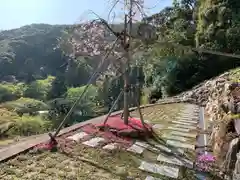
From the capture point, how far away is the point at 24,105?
19.8 meters

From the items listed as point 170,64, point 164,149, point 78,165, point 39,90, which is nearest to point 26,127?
point 170,64

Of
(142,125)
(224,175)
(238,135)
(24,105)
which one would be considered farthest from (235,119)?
(24,105)

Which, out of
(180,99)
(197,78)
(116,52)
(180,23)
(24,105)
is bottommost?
(24,105)

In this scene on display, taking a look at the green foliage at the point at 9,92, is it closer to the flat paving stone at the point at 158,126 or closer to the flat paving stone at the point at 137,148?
the flat paving stone at the point at 158,126

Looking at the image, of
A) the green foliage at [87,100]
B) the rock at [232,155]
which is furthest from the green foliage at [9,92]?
the rock at [232,155]

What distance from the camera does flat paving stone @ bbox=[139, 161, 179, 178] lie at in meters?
2.72

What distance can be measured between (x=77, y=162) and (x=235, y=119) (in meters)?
2.14

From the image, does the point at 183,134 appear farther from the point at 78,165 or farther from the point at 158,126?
the point at 78,165

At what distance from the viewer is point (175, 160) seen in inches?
125

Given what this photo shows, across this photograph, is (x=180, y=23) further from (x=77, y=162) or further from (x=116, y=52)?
(x=77, y=162)

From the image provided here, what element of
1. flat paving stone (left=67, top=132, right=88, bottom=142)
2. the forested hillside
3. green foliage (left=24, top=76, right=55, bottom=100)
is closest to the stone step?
flat paving stone (left=67, top=132, right=88, bottom=142)

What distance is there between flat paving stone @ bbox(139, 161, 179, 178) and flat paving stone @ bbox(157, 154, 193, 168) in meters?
0.21

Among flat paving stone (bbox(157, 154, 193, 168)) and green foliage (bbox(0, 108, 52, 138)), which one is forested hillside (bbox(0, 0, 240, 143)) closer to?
green foliage (bbox(0, 108, 52, 138))

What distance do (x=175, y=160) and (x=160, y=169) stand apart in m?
0.44
